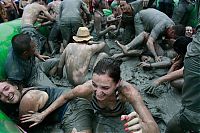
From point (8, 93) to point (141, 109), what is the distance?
1.29m

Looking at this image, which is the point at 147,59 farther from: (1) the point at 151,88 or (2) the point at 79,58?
(2) the point at 79,58

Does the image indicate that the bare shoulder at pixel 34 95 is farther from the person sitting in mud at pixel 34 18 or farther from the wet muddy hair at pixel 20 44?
the person sitting in mud at pixel 34 18

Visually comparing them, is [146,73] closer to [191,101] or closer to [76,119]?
[76,119]

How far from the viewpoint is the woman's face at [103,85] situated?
2.74 metres

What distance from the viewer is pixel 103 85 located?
2.75 m

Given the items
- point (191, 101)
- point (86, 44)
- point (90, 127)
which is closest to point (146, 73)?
point (86, 44)

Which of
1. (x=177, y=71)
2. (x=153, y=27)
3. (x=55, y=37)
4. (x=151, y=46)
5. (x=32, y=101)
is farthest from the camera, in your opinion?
(x=55, y=37)

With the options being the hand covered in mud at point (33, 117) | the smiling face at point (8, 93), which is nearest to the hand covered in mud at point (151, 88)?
the hand covered in mud at point (33, 117)

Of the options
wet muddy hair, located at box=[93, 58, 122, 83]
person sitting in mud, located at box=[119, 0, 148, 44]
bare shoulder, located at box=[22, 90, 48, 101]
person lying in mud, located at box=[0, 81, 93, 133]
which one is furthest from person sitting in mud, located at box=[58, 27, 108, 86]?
person sitting in mud, located at box=[119, 0, 148, 44]

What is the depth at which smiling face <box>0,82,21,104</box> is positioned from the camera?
10.2 ft

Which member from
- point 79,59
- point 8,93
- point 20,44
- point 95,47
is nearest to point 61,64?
point 79,59

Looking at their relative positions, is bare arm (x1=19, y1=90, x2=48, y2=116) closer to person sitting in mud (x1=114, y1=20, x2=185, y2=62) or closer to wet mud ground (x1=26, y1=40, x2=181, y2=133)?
wet mud ground (x1=26, y1=40, x2=181, y2=133)

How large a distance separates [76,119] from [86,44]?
143cm

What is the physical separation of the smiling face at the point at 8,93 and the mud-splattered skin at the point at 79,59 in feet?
3.92
